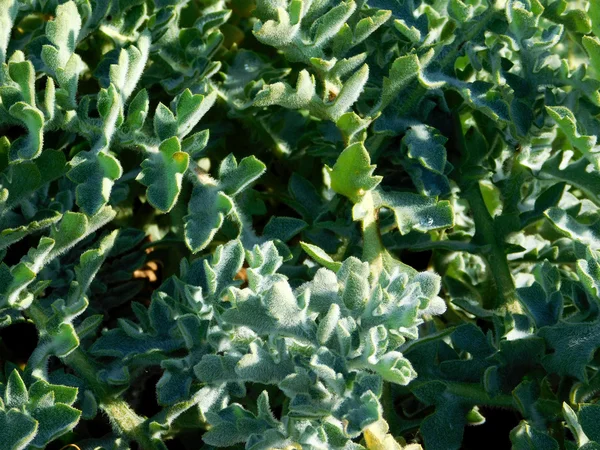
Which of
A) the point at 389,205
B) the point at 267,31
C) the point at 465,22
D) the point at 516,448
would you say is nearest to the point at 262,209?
the point at 389,205

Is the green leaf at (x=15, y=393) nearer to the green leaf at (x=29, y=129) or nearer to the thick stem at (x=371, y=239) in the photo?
the green leaf at (x=29, y=129)

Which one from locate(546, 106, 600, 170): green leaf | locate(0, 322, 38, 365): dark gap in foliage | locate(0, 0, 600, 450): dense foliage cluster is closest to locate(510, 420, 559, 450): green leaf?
locate(0, 0, 600, 450): dense foliage cluster

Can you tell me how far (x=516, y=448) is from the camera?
2004 mm

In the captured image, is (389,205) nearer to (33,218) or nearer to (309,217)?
(309,217)

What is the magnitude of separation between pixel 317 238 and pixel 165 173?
0.58 meters

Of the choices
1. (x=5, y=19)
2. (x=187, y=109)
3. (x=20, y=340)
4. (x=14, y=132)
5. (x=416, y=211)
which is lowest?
(x=20, y=340)

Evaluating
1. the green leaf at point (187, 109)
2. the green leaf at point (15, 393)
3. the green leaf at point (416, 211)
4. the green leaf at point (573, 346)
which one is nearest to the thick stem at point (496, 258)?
the green leaf at point (416, 211)

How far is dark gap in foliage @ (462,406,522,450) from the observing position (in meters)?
2.40

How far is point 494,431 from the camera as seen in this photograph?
7.92 feet

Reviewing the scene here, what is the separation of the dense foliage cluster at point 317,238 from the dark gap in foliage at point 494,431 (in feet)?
0.04

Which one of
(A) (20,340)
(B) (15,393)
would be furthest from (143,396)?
(B) (15,393)

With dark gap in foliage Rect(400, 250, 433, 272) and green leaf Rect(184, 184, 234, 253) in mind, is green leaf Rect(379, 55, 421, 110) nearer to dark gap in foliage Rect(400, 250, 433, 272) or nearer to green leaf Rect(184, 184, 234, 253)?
green leaf Rect(184, 184, 234, 253)

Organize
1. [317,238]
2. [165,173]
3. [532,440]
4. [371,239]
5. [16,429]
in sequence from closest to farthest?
[16,429], [532,440], [165,173], [371,239], [317,238]

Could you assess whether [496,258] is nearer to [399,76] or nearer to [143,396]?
[399,76]
